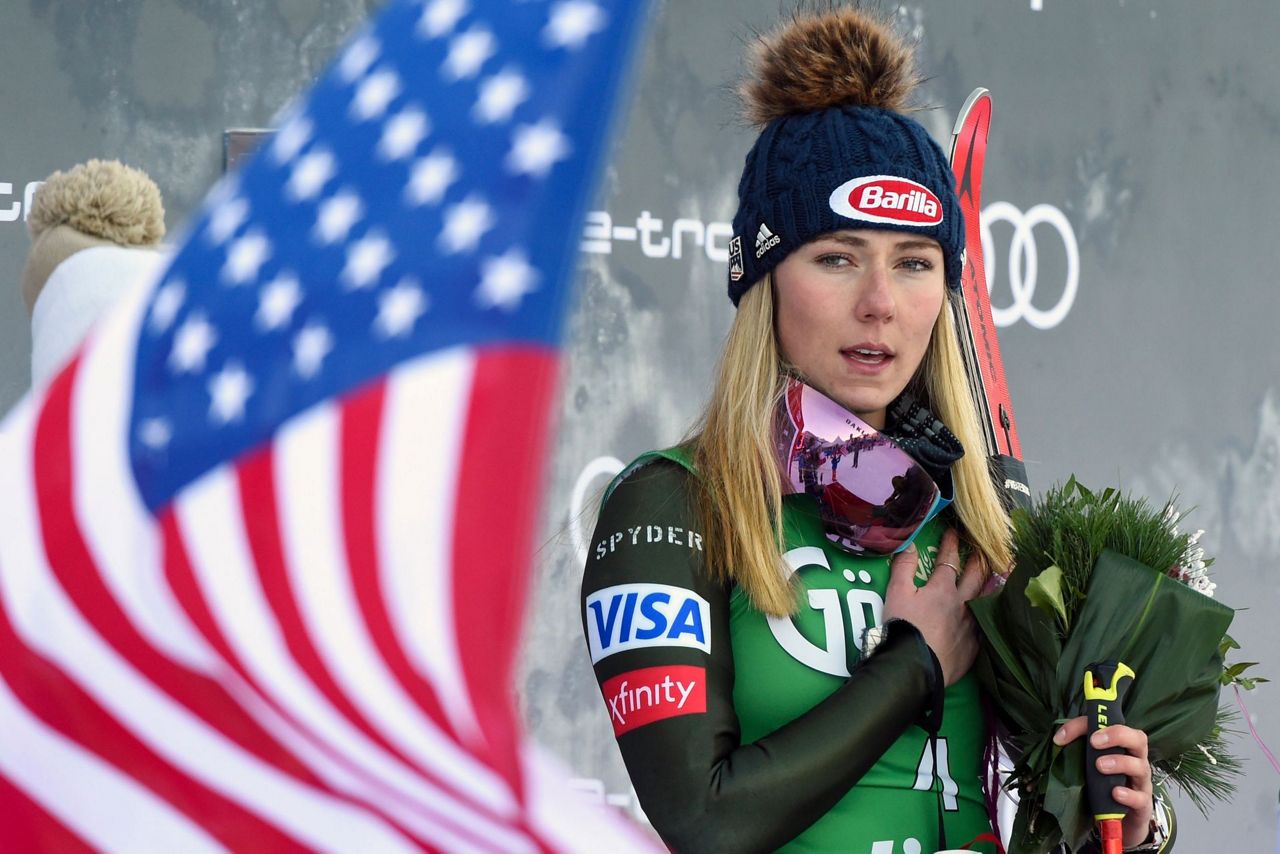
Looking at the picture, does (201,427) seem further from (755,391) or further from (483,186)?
(755,391)

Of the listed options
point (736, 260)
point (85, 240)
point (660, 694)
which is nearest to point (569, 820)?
point (660, 694)

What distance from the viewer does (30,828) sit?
0.79 meters

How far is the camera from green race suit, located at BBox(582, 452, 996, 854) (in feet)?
4.85

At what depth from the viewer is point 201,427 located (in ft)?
2.59

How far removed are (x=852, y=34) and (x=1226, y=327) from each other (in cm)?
287

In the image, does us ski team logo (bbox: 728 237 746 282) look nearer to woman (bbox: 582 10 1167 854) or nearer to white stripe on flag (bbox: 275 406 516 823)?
woman (bbox: 582 10 1167 854)

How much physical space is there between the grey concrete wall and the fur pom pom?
99cm

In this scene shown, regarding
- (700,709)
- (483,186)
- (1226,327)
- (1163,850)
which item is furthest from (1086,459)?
(483,186)

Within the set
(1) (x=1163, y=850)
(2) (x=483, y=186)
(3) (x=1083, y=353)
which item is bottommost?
(1) (x=1163, y=850)

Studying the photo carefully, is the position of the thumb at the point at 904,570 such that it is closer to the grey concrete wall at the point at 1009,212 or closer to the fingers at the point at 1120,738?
the fingers at the point at 1120,738

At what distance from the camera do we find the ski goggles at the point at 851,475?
166 cm

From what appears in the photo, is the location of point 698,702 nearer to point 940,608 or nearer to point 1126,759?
point 940,608

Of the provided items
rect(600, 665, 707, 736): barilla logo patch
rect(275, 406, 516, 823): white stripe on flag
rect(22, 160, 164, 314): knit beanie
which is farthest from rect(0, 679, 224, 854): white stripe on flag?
rect(22, 160, 164, 314): knit beanie

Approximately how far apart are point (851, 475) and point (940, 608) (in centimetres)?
18
